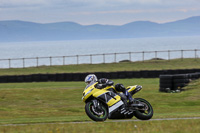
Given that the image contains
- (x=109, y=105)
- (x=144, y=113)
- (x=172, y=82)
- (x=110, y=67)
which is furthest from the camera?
(x=110, y=67)

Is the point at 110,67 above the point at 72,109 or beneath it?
above

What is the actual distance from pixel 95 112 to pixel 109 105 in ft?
1.48

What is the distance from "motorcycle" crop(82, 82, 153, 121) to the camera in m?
11.9

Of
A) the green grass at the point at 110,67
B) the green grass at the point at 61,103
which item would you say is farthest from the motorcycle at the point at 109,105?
the green grass at the point at 110,67

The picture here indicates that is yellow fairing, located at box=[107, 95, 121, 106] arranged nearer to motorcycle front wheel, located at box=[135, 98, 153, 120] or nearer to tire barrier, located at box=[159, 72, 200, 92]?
motorcycle front wheel, located at box=[135, 98, 153, 120]

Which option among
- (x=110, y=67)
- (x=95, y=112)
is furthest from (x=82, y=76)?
(x=95, y=112)

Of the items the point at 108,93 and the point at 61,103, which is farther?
the point at 61,103

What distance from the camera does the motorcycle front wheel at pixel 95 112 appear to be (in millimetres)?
11758

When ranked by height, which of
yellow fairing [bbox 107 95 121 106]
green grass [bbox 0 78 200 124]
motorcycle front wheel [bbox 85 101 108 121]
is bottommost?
green grass [bbox 0 78 200 124]

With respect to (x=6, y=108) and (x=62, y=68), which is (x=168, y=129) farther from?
(x=62, y=68)

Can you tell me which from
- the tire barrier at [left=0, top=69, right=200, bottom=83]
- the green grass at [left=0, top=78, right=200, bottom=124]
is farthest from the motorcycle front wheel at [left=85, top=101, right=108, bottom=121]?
the tire barrier at [left=0, top=69, right=200, bottom=83]

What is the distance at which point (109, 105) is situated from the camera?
1202 centimetres

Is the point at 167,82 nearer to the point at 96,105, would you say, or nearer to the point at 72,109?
the point at 72,109

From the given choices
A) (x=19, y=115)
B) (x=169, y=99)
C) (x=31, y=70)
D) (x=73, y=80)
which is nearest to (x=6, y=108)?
(x=19, y=115)
